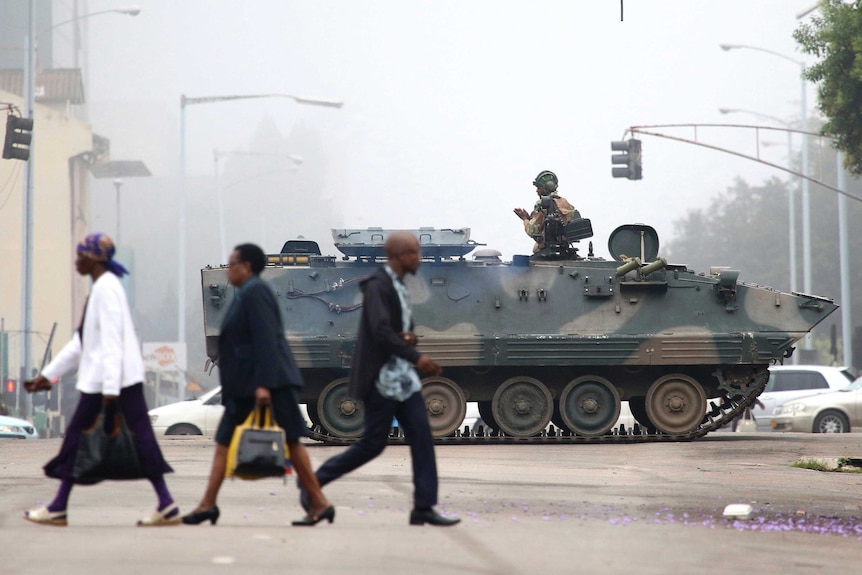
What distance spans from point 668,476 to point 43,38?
57.1 meters

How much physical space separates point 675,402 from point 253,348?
499 inches

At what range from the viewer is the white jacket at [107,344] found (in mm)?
8719

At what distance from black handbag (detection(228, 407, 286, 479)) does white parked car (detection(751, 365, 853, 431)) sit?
2109 cm

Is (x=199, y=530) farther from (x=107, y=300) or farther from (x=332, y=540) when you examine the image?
(x=107, y=300)

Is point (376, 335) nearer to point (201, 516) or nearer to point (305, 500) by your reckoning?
point (305, 500)

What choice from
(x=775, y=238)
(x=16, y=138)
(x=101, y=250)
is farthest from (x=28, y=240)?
(x=775, y=238)

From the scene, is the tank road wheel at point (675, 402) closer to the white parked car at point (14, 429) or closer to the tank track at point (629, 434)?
the tank track at point (629, 434)

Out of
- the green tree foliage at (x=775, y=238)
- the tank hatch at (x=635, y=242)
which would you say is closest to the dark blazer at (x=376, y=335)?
the tank hatch at (x=635, y=242)

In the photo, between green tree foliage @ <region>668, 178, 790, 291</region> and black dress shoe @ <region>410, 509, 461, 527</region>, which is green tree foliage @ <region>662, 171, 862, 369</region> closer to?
green tree foliage @ <region>668, 178, 790, 291</region>

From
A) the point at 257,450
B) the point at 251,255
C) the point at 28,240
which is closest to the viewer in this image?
the point at 257,450

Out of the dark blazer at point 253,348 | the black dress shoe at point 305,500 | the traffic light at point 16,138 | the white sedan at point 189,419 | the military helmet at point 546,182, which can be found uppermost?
the traffic light at point 16,138

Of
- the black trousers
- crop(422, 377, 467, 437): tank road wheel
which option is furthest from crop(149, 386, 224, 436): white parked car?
the black trousers

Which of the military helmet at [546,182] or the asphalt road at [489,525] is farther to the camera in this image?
the military helmet at [546,182]

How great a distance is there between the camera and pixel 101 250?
905 centimetres
